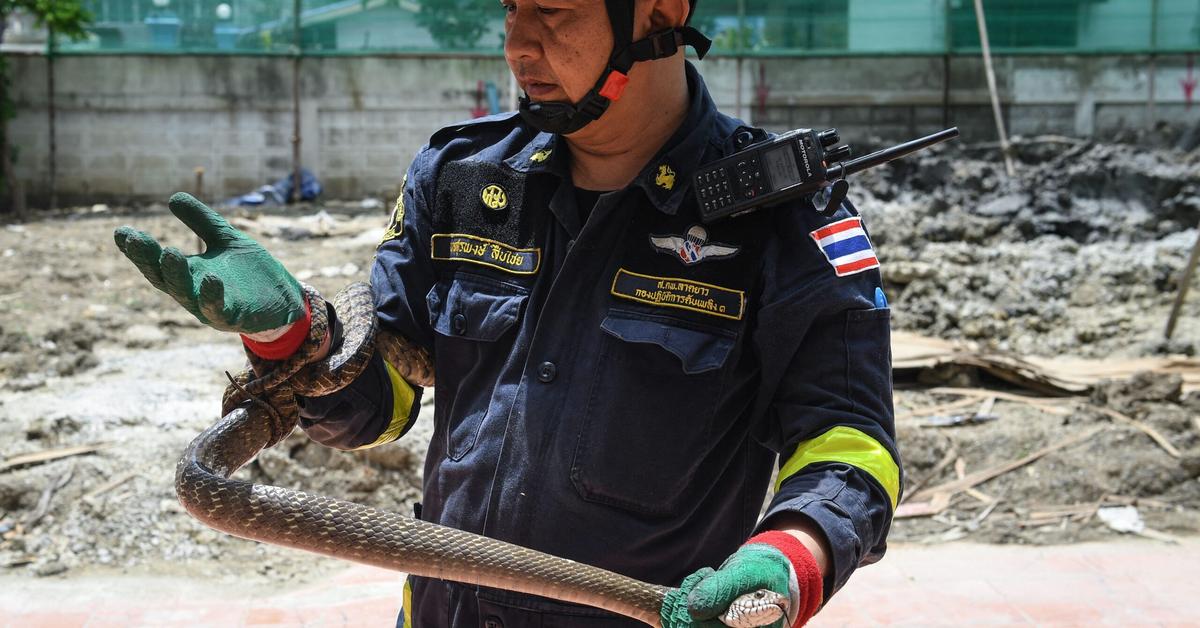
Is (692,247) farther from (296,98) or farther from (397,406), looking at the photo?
(296,98)

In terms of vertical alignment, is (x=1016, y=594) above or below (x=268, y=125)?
below

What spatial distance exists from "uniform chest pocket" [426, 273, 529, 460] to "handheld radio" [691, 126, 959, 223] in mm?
399

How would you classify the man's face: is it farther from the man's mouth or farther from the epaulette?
the epaulette

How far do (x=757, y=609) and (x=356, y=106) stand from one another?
15.2 metres

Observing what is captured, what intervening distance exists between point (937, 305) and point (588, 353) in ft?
24.6

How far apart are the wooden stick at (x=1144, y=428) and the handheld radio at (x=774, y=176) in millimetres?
4629

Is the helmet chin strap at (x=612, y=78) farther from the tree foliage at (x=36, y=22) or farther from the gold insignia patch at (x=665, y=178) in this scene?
the tree foliage at (x=36, y=22)

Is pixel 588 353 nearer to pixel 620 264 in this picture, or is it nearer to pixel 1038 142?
pixel 620 264

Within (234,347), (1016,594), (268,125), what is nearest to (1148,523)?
(1016,594)

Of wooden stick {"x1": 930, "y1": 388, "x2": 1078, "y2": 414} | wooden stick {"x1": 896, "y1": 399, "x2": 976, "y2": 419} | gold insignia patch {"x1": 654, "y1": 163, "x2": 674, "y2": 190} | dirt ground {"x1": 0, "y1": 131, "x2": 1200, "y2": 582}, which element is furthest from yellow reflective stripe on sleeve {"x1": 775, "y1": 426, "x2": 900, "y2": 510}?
wooden stick {"x1": 930, "y1": 388, "x2": 1078, "y2": 414}

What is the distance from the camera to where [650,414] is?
6.47ft

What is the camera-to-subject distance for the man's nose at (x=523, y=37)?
6.61 feet

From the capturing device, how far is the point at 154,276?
181 cm

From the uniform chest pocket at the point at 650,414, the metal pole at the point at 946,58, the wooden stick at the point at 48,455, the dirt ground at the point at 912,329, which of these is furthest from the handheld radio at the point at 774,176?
the metal pole at the point at 946,58
